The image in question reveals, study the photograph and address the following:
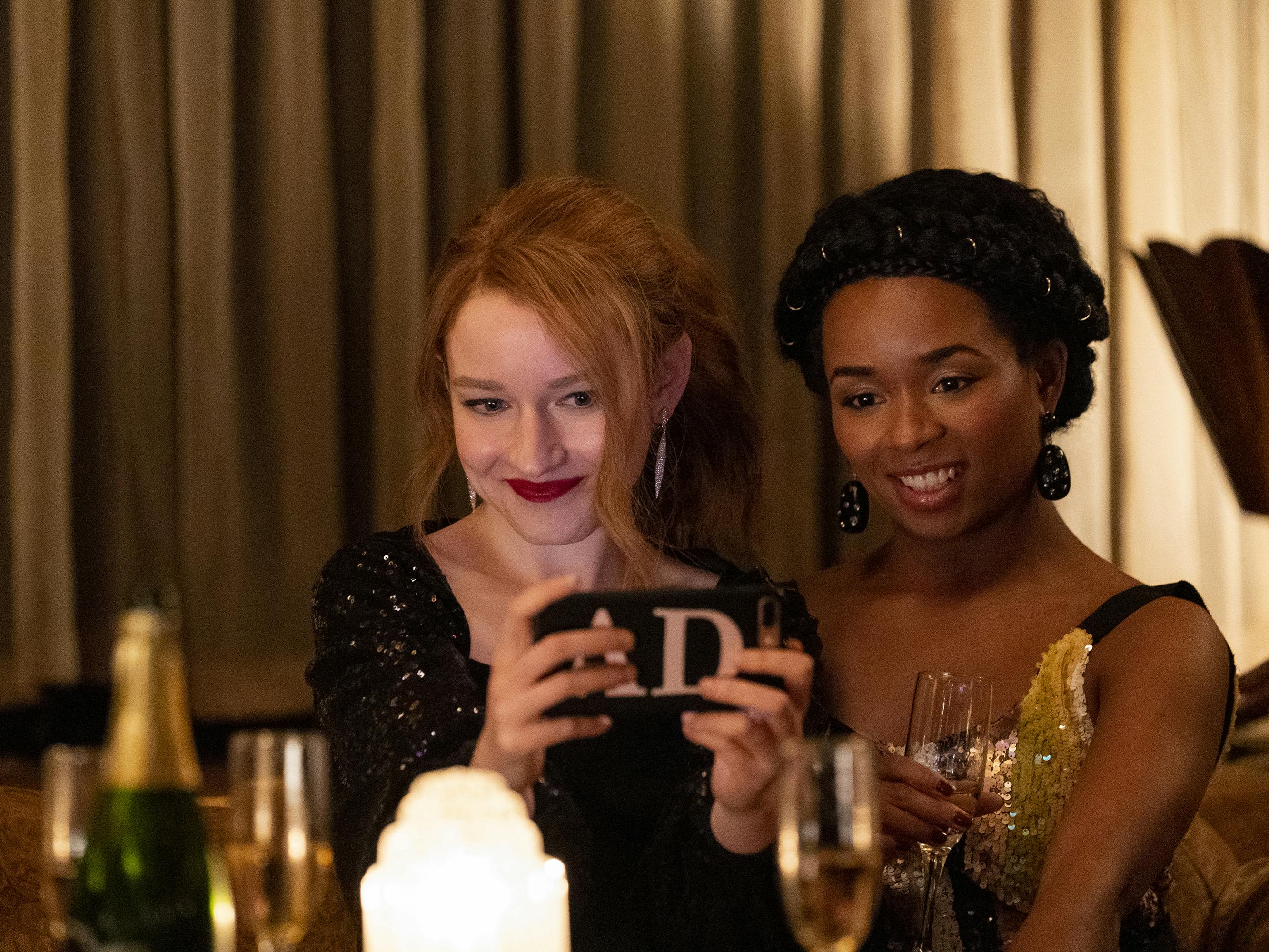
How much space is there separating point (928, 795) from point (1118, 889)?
0.25 metres

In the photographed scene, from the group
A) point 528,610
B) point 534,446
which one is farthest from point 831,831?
point 534,446

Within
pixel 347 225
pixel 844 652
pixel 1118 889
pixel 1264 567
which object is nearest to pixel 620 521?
pixel 844 652

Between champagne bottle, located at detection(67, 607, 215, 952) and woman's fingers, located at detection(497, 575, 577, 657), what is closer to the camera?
champagne bottle, located at detection(67, 607, 215, 952)

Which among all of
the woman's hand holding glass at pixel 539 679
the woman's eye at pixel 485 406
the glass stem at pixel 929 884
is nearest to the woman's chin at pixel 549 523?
the woman's eye at pixel 485 406

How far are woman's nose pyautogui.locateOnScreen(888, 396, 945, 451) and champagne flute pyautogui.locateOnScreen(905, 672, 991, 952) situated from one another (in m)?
0.40

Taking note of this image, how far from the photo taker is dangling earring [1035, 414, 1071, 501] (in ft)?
6.29

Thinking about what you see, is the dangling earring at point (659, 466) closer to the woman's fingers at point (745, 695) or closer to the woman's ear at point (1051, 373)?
the woman's ear at point (1051, 373)

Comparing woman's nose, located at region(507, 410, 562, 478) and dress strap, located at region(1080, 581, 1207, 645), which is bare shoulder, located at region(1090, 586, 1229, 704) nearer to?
dress strap, located at region(1080, 581, 1207, 645)

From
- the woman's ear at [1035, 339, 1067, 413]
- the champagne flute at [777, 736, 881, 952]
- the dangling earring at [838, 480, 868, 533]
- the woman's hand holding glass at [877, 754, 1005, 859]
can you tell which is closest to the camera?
the champagne flute at [777, 736, 881, 952]

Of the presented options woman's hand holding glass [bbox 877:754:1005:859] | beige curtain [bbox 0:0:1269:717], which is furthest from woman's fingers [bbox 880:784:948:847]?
beige curtain [bbox 0:0:1269:717]

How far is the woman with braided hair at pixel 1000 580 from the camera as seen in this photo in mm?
1653

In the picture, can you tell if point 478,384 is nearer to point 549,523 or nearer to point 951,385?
point 549,523

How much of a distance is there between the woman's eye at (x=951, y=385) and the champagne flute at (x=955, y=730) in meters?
0.47

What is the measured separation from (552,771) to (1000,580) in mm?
732
